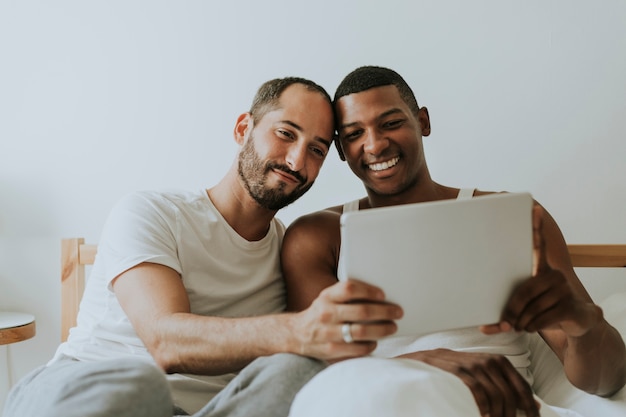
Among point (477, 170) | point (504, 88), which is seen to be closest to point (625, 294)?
point (477, 170)

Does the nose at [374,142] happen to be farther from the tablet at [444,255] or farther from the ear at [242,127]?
the tablet at [444,255]

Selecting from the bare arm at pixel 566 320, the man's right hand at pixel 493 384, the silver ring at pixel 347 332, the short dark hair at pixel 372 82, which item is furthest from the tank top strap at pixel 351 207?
the silver ring at pixel 347 332

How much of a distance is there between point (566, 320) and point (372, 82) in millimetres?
661

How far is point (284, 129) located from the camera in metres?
1.32

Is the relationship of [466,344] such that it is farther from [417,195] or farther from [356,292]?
[356,292]

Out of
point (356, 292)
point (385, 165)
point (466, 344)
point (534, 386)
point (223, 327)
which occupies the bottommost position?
point (534, 386)

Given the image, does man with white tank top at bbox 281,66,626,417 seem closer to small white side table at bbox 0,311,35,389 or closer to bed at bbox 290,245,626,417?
bed at bbox 290,245,626,417

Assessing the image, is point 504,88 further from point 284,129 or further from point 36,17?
point 36,17

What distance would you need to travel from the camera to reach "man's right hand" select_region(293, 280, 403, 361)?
821 millimetres

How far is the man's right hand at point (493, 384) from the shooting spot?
917 millimetres

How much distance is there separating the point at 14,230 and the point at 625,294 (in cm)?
174

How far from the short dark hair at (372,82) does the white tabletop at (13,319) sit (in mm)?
1060

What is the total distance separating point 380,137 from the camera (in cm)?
136

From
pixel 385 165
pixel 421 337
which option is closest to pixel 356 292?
pixel 421 337
